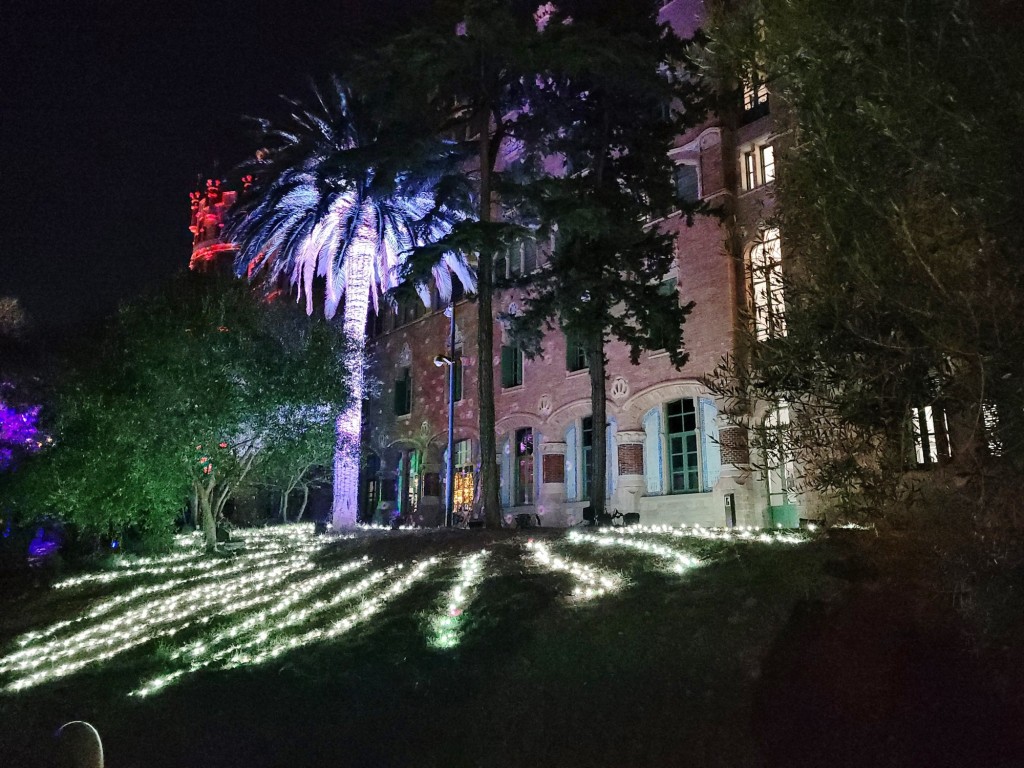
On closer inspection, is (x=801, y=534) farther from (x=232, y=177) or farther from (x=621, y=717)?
(x=232, y=177)

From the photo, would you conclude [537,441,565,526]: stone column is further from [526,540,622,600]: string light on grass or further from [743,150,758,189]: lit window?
[526,540,622,600]: string light on grass

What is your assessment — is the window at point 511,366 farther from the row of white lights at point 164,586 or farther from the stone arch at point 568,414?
the row of white lights at point 164,586

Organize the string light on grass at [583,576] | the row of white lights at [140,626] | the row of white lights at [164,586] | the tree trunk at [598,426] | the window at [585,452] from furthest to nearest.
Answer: the window at [585,452]
the tree trunk at [598,426]
the row of white lights at [164,586]
the row of white lights at [140,626]
the string light on grass at [583,576]

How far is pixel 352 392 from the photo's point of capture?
22.1m

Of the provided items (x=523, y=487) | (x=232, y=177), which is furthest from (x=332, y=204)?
(x=523, y=487)

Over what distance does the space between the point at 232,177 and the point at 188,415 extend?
425 inches

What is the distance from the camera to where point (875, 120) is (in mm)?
6145

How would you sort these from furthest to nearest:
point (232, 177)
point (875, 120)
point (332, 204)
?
point (232, 177) → point (332, 204) → point (875, 120)

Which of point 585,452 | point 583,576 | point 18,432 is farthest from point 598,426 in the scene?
point 18,432

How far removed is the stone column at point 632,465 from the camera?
21141mm

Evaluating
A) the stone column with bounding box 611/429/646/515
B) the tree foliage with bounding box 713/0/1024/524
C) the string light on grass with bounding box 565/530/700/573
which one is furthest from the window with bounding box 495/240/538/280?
the tree foliage with bounding box 713/0/1024/524

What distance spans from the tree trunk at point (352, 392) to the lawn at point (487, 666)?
9.15m

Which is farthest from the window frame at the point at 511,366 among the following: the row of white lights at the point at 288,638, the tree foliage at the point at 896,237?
the tree foliage at the point at 896,237

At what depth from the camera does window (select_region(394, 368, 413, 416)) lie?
31.2 m
